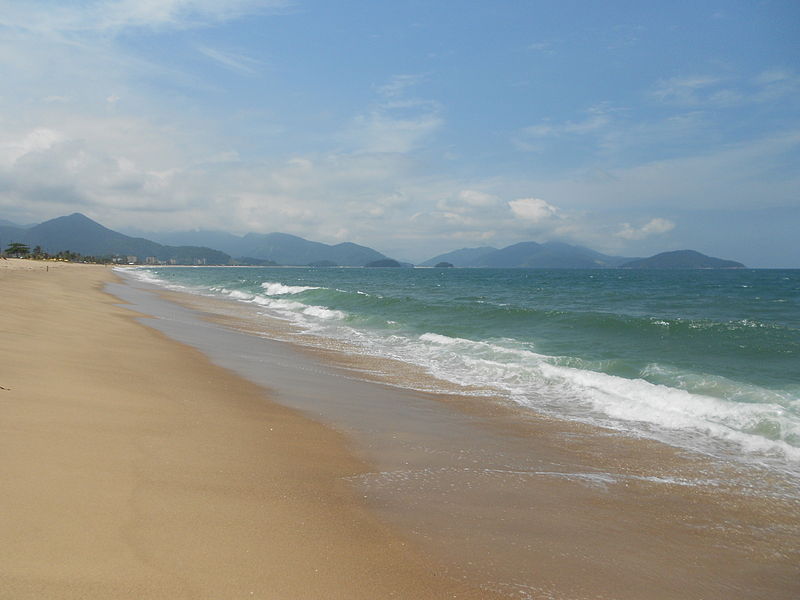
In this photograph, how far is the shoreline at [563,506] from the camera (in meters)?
3.59

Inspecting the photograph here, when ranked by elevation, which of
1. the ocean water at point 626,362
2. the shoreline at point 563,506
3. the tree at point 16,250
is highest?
the tree at point 16,250

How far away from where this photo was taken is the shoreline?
359 centimetres

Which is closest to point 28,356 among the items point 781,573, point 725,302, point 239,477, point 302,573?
→ point 239,477

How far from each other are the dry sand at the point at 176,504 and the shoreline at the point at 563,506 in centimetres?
46

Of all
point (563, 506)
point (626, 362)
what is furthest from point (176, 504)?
point (626, 362)

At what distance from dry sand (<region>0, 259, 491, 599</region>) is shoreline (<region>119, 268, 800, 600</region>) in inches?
18.3

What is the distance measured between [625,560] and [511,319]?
18524mm

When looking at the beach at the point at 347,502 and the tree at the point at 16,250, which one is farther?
the tree at the point at 16,250

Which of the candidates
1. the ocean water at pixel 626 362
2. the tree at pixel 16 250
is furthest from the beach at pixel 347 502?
the tree at pixel 16 250

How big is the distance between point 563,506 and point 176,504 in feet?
11.3

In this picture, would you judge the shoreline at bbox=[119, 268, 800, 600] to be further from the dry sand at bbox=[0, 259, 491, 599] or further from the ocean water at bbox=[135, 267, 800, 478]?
the ocean water at bbox=[135, 267, 800, 478]

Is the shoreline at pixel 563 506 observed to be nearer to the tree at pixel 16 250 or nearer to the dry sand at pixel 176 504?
the dry sand at pixel 176 504

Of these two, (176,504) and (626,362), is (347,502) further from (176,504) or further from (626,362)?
(626,362)

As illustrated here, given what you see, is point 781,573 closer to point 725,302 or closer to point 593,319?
point 593,319
